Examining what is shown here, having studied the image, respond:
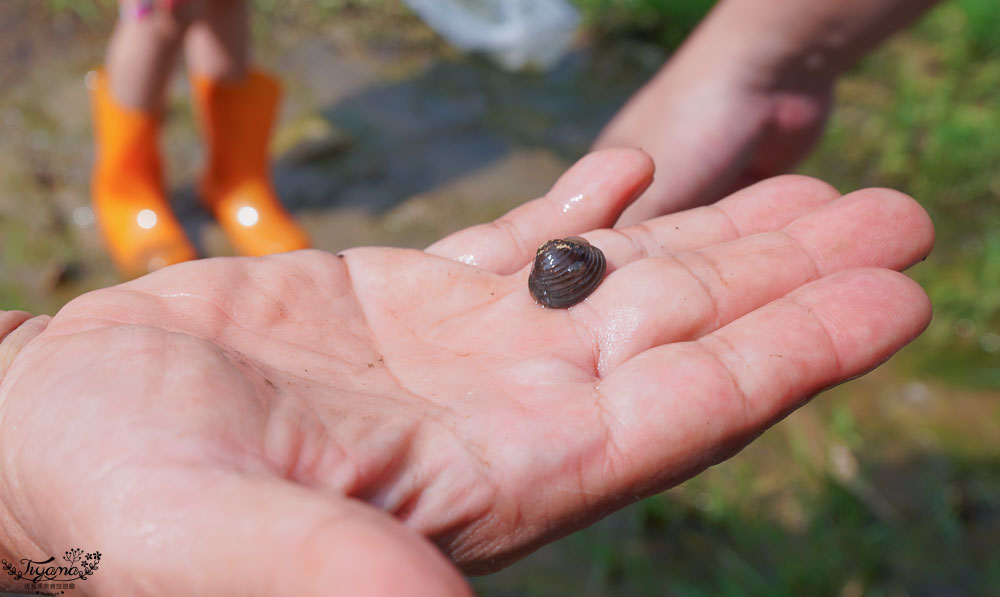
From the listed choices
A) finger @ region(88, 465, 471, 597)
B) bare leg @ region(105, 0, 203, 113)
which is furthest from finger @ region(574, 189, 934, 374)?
bare leg @ region(105, 0, 203, 113)

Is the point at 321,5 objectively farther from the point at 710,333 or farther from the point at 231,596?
the point at 231,596

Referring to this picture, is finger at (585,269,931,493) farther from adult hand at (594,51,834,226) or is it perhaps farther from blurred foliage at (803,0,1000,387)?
blurred foliage at (803,0,1000,387)

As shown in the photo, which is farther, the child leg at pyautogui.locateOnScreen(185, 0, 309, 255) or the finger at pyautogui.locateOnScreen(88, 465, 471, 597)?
the child leg at pyautogui.locateOnScreen(185, 0, 309, 255)

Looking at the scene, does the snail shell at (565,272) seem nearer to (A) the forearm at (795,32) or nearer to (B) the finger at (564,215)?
(B) the finger at (564,215)

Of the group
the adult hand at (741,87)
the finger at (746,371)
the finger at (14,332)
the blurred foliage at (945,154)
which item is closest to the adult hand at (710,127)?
the adult hand at (741,87)

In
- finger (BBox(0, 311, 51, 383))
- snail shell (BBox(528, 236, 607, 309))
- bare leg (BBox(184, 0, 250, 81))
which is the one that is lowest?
snail shell (BBox(528, 236, 607, 309))

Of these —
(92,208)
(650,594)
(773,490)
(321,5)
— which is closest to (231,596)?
(650,594)
